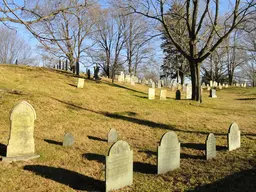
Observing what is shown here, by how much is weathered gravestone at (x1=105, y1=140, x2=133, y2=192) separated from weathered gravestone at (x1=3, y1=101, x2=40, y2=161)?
2.37m

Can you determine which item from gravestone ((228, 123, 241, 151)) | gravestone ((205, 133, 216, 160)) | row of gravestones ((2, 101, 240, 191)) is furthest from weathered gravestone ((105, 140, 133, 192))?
gravestone ((228, 123, 241, 151))

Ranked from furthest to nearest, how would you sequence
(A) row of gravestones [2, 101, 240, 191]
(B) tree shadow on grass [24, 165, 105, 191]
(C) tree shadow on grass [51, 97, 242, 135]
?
(C) tree shadow on grass [51, 97, 242, 135]
(A) row of gravestones [2, 101, 240, 191]
(B) tree shadow on grass [24, 165, 105, 191]

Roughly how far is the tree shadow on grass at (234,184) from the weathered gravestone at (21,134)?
400 centimetres

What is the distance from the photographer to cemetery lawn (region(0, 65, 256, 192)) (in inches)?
183

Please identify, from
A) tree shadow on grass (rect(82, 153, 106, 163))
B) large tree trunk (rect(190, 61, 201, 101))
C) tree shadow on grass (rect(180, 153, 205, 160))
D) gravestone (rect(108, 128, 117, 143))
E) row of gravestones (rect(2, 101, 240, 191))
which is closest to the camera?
row of gravestones (rect(2, 101, 240, 191))

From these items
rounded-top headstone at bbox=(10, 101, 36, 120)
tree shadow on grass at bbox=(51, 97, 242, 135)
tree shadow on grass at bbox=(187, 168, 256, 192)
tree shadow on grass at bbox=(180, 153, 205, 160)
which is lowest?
tree shadow on grass at bbox=(180, 153, 205, 160)

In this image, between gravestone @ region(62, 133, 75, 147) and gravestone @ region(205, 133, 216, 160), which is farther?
gravestone @ region(62, 133, 75, 147)

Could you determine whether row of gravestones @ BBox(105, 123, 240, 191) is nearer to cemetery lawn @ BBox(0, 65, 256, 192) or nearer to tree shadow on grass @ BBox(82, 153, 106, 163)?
cemetery lawn @ BBox(0, 65, 256, 192)

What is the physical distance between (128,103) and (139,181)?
871 cm

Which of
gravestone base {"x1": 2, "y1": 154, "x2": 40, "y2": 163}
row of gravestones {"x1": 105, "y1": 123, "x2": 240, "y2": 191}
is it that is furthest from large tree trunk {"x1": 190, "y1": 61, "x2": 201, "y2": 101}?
gravestone base {"x1": 2, "y1": 154, "x2": 40, "y2": 163}

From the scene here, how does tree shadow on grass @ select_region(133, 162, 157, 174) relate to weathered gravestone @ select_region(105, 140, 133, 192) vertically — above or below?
below

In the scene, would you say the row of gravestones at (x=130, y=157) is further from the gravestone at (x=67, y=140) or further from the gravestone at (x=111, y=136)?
the gravestone at (x=67, y=140)

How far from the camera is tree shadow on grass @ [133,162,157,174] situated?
539cm

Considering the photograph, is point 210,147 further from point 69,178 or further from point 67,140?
point 67,140
